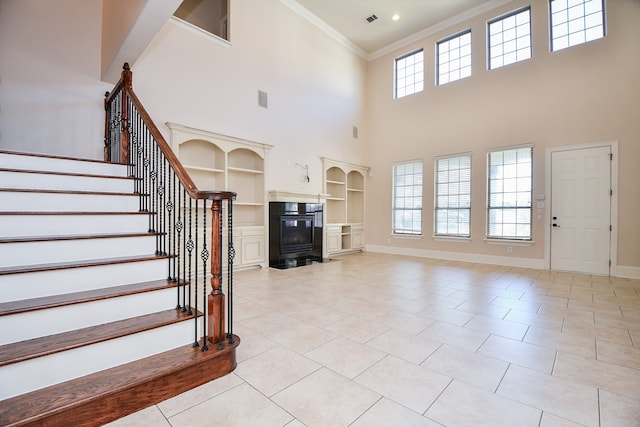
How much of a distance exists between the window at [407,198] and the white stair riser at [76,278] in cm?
657

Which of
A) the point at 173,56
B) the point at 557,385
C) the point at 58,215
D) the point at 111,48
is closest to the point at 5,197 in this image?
the point at 58,215

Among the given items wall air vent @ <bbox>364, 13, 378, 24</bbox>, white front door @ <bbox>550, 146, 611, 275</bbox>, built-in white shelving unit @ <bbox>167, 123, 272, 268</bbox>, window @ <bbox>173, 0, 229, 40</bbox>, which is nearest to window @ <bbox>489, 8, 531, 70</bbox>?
white front door @ <bbox>550, 146, 611, 275</bbox>

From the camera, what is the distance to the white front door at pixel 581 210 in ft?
17.4

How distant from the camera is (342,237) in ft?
26.7

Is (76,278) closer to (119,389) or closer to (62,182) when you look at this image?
(119,389)

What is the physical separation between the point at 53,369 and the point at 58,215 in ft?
4.49

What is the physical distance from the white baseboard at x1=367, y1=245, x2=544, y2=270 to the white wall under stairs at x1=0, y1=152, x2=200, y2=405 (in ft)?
21.1

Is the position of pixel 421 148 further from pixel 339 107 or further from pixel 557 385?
pixel 557 385

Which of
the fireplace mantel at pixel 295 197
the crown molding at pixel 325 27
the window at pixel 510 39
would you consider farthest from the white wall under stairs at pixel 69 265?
the window at pixel 510 39

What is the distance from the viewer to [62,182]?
9.48ft

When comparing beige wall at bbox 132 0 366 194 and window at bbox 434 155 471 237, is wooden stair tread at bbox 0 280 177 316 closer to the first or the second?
beige wall at bbox 132 0 366 194

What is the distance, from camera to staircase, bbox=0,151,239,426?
151 cm

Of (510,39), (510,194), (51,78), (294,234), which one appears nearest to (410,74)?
(510,39)

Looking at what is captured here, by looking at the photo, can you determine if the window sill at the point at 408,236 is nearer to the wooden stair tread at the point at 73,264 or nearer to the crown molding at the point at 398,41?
the crown molding at the point at 398,41
